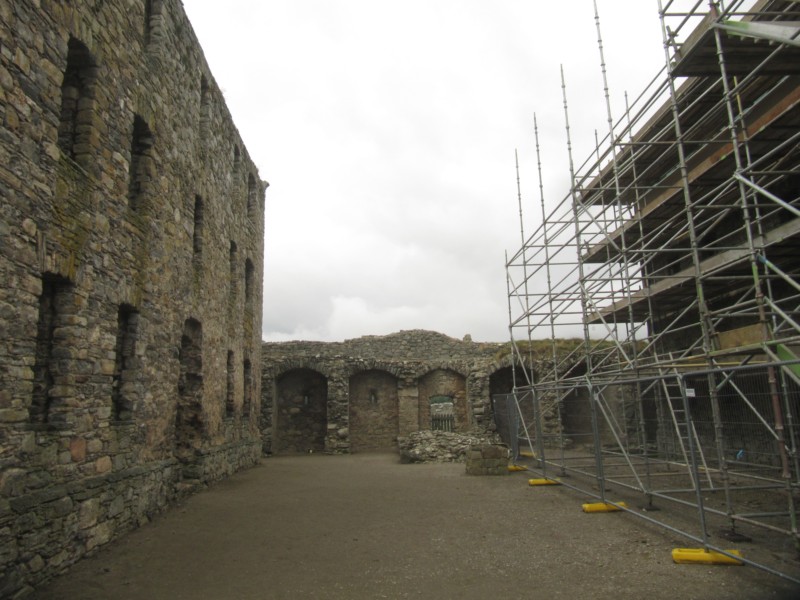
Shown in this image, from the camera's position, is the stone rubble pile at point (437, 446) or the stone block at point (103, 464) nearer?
the stone block at point (103, 464)

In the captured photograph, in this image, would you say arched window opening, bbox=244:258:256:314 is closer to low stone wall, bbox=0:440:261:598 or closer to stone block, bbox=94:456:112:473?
low stone wall, bbox=0:440:261:598

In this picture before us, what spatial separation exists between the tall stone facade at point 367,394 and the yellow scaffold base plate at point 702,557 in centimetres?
1386

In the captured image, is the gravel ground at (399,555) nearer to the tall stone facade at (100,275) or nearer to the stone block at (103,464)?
the tall stone facade at (100,275)

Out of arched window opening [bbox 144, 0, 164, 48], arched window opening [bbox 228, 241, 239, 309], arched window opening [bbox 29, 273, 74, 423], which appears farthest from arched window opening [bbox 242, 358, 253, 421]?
arched window opening [bbox 29, 273, 74, 423]

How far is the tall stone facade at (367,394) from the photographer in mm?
19812

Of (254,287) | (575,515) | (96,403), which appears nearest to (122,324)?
(96,403)

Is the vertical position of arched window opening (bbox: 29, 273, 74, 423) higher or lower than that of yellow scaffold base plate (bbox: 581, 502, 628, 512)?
higher

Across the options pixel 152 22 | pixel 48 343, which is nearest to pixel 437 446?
pixel 48 343

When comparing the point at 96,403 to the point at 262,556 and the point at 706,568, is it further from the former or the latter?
the point at 706,568

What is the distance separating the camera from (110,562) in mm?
6000

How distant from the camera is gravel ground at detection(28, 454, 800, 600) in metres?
5.01

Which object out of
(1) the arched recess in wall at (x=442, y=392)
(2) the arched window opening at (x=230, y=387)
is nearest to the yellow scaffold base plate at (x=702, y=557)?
(2) the arched window opening at (x=230, y=387)

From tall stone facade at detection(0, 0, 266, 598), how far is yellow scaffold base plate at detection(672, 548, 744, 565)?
244 inches

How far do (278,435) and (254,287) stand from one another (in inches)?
267
